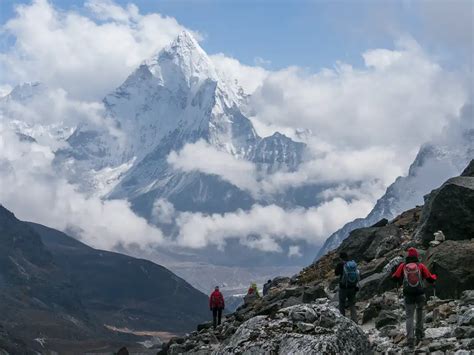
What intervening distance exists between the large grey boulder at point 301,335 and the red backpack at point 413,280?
291cm

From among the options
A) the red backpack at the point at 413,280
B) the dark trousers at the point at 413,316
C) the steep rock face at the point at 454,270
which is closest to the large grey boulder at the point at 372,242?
the steep rock face at the point at 454,270

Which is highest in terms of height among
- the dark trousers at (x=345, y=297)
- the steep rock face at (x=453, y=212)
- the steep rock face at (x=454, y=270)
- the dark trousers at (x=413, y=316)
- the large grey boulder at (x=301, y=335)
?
the steep rock face at (x=453, y=212)

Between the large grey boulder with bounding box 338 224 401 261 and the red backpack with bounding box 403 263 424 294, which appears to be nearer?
the red backpack with bounding box 403 263 424 294

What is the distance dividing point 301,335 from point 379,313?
880 cm

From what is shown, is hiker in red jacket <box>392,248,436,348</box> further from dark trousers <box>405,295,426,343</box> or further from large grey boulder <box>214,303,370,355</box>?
large grey boulder <box>214,303,370,355</box>

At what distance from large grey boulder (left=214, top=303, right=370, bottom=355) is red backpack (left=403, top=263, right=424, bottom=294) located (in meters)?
2.91

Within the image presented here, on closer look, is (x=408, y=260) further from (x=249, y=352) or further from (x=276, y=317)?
(x=249, y=352)

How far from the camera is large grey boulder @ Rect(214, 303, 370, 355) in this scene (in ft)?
64.3

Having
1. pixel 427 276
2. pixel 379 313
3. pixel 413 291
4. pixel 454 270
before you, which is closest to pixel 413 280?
pixel 413 291

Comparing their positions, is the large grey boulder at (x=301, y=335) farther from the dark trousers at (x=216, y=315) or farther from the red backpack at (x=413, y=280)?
the dark trousers at (x=216, y=315)

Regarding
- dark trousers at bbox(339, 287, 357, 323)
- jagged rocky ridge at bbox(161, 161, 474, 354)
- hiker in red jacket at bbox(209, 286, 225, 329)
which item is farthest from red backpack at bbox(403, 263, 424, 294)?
hiker in red jacket at bbox(209, 286, 225, 329)

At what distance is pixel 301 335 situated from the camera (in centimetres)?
1995

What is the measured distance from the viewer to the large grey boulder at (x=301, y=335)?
19.6m

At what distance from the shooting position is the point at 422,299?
23.4 m
